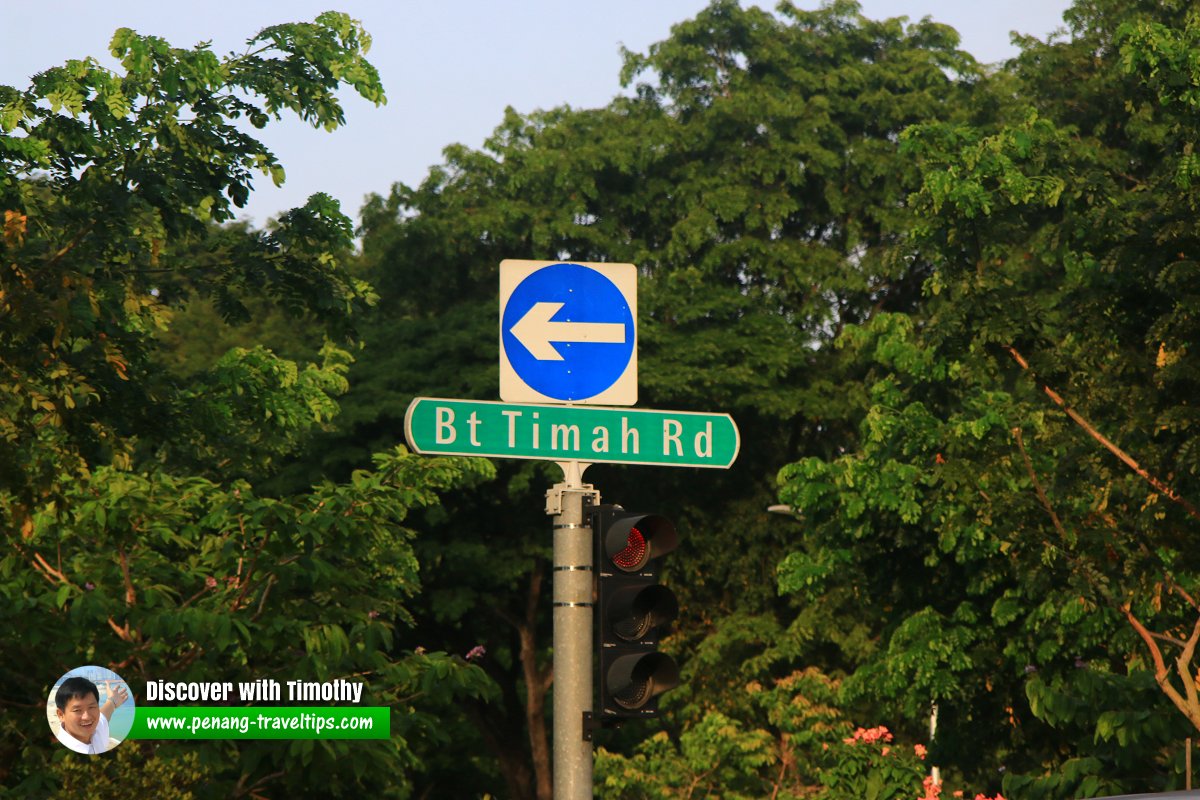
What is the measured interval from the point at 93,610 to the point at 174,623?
65cm

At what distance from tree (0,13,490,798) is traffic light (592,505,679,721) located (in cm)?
625

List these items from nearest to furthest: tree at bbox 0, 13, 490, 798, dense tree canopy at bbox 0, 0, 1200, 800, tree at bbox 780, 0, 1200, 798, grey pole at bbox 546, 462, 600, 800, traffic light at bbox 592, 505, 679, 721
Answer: grey pole at bbox 546, 462, 600, 800, traffic light at bbox 592, 505, 679, 721, tree at bbox 0, 13, 490, 798, dense tree canopy at bbox 0, 0, 1200, 800, tree at bbox 780, 0, 1200, 798

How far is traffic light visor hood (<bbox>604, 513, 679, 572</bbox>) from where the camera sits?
630 cm

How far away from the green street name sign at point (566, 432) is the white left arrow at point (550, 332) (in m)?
0.27

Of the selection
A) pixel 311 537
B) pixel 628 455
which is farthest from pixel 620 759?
pixel 628 455

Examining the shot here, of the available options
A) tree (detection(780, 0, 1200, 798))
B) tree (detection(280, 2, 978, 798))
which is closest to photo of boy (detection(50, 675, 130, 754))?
tree (detection(780, 0, 1200, 798))

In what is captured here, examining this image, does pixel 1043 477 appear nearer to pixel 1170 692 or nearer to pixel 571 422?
pixel 1170 692

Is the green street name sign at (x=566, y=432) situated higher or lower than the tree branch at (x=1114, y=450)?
lower

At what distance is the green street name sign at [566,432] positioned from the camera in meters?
6.20

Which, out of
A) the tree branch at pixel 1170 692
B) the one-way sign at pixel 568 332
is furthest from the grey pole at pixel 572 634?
the tree branch at pixel 1170 692

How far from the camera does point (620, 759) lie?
94.8ft

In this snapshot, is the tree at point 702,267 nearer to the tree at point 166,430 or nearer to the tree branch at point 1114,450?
the tree branch at point 1114,450

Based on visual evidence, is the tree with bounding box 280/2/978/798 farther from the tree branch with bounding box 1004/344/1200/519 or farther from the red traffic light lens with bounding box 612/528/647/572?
the red traffic light lens with bounding box 612/528/647/572

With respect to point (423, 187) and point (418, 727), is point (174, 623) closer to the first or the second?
point (418, 727)
